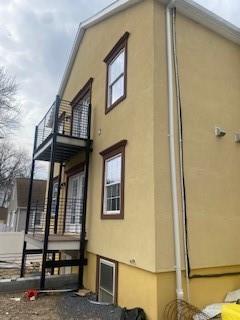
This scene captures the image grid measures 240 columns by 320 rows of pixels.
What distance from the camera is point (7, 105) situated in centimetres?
2305

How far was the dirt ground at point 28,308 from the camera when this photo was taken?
20.8 ft

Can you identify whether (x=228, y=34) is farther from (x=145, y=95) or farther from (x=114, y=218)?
(x=114, y=218)

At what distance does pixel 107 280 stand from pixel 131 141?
3656mm

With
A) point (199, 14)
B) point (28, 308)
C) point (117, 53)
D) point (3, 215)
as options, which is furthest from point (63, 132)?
point (3, 215)

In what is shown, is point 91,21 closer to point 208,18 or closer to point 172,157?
point 208,18

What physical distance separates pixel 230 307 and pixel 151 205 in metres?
2.28

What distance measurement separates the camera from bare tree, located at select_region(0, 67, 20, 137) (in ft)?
73.0

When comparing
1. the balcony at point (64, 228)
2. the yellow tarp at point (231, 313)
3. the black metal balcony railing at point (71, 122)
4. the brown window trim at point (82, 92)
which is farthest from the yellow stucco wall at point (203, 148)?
the brown window trim at point (82, 92)

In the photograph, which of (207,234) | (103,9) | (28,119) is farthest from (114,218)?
(28,119)

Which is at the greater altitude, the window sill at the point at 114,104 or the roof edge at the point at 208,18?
the roof edge at the point at 208,18

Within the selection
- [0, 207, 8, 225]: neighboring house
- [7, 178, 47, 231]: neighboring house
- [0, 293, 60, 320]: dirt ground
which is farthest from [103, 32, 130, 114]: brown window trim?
[0, 207, 8, 225]: neighboring house

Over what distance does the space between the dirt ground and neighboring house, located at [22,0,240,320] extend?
0.81 m

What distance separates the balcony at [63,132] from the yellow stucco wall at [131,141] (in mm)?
607

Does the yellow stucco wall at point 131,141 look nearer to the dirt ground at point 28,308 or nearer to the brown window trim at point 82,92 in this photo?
the brown window trim at point 82,92
